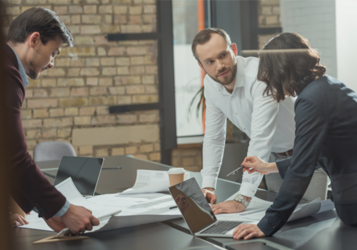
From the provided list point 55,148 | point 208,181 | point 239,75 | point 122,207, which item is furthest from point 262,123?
point 55,148

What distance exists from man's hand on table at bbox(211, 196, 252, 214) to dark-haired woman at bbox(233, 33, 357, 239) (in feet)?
→ 0.61

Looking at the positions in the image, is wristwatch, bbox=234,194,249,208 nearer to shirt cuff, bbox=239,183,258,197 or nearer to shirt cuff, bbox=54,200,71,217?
shirt cuff, bbox=239,183,258,197

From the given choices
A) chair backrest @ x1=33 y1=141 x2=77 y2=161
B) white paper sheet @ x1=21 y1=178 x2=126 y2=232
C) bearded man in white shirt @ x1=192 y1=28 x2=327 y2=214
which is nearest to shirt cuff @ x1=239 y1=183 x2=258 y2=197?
bearded man in white shirt @ x1=192 y1=28 x2=327 y2=214

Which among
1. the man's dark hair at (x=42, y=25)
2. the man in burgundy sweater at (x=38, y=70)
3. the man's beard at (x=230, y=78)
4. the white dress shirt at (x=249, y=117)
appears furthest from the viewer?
the man's beard at (x=230, y=78)

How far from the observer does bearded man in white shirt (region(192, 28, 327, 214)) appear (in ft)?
3.88

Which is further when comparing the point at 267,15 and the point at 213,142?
the point at 213,142

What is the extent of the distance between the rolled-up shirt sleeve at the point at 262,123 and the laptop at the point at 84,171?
2.06 ft

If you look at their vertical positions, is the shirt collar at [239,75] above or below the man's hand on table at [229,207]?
above

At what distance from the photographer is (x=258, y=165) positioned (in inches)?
47.9

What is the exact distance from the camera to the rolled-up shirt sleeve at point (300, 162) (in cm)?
100

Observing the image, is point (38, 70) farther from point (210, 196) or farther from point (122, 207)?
point (210, 196)

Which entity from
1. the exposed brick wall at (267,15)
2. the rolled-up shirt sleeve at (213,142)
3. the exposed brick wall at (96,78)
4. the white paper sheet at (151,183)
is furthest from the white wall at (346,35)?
the white paper sheet at (151,183)

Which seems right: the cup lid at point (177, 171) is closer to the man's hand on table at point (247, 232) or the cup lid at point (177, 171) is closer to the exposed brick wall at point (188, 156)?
the exposed brick wall at point (188, 156)

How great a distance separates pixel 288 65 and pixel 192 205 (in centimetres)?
52
